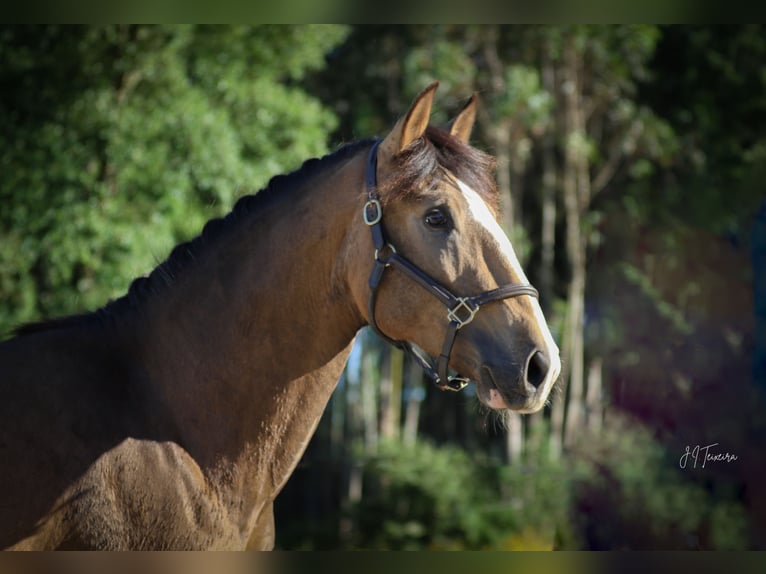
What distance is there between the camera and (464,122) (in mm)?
2857

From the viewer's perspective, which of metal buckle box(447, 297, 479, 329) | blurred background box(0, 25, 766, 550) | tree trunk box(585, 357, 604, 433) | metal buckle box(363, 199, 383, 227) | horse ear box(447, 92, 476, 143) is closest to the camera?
metal buckle box(447, 297, 479, 329)

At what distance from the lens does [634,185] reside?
1060 centimetres

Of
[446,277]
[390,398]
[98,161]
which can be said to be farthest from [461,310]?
[390,398]

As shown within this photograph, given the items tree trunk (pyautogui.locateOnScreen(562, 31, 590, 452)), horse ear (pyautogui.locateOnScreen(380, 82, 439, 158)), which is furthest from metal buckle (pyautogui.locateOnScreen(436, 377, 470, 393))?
tree trunk (pyautogui.locateOnScreen(562, 31, 590, 452))

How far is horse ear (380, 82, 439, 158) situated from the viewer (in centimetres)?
238

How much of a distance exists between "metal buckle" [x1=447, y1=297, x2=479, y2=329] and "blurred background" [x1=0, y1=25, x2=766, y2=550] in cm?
405

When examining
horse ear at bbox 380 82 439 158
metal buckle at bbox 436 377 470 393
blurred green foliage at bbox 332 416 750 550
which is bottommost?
blurred green foliage at bbox 332 416 750 550

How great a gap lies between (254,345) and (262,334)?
4cm

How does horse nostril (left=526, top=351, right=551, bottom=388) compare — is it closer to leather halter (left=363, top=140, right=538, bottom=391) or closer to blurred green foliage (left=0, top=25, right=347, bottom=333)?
leather halter (left=363, top=140, right=538, bottom=391)

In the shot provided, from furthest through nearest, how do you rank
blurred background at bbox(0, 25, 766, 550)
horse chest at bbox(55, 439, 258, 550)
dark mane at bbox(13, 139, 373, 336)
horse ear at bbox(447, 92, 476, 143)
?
blurred background at bbox(0, 25, 766, 550), horse ear at bbox(447, 92, 476, 143), dark mane at bbox(13, 139, 373, 336), horse chest at bbox(55, 439, 258, 550)

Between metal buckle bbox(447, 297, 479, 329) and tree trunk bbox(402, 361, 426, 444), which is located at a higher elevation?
tree trunk bbox(402, 361, 426, 444)

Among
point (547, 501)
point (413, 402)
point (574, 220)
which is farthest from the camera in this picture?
point (413, 402)

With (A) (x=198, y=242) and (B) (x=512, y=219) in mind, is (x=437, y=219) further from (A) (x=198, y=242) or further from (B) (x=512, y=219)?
(B) (x=512, y=219)
